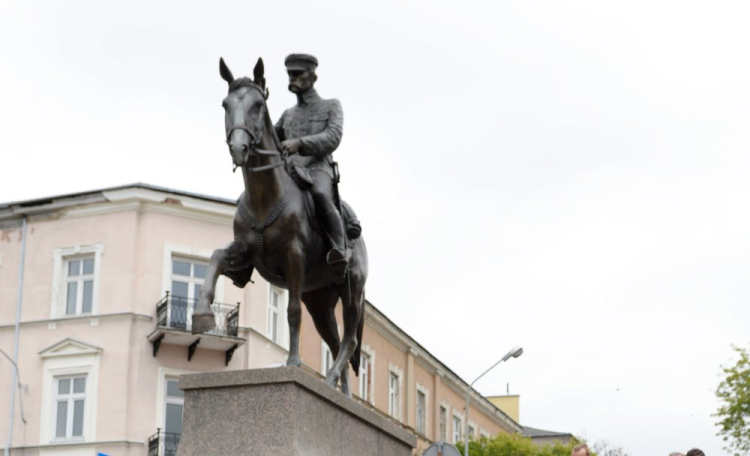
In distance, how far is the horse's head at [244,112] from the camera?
11.6 meters

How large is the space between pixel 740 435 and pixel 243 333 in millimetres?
16696

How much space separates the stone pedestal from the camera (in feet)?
36.9

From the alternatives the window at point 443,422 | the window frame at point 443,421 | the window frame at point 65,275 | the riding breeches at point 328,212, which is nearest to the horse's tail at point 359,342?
the riding breeches at point 328,212

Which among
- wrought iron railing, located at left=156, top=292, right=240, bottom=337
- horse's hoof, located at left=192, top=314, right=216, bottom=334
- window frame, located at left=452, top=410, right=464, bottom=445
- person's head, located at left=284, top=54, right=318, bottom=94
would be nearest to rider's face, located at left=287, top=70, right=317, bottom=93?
person's head, located at left=284, top=54, right=318, bottom=94

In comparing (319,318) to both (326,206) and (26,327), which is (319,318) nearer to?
(326,206)

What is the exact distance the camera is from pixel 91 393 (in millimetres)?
39250

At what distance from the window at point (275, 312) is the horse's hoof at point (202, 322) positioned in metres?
30.3

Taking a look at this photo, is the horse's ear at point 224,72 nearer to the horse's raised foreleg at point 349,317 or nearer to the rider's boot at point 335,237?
the rider's boot at point 335,237

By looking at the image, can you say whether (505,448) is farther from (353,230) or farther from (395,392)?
(353,230)

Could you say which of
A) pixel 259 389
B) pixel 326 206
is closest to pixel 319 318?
pixel 326 206

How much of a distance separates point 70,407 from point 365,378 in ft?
45.9

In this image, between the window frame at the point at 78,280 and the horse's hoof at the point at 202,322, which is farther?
the window frame at the point at 78,280

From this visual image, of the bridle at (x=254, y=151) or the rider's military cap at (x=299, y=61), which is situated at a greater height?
the rider's military cap at (x=299, y=61)

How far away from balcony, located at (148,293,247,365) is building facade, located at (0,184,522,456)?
0.04m
